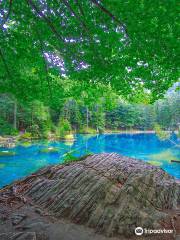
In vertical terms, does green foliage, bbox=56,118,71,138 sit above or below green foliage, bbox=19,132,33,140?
above

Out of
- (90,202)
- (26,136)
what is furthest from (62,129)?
(90,202)

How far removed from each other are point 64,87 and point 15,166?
42.6ft

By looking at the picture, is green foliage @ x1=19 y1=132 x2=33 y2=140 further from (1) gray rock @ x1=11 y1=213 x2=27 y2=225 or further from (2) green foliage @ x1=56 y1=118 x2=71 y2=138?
(1) gray rock @ x1=11 y1=213 x2=27 y2=225

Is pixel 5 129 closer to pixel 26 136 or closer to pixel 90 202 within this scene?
pixel 26 136

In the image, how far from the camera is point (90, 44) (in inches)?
200

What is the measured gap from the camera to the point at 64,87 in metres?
7.89

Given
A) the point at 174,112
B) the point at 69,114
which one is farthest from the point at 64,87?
the point at 174,112

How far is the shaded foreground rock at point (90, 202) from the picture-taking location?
13.2 feet

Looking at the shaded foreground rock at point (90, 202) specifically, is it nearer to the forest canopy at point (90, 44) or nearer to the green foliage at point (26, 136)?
the forest canopy at point (90, 44)

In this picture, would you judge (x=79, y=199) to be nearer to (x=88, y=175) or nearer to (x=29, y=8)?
(x=88, y=175)

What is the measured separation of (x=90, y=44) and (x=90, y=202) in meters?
3.42

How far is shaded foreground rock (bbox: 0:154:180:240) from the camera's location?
13.2ft

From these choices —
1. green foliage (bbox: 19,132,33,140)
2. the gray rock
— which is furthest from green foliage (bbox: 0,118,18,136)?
the gray rock

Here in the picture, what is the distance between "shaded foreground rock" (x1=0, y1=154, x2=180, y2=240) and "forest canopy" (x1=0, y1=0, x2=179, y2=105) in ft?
8.25
